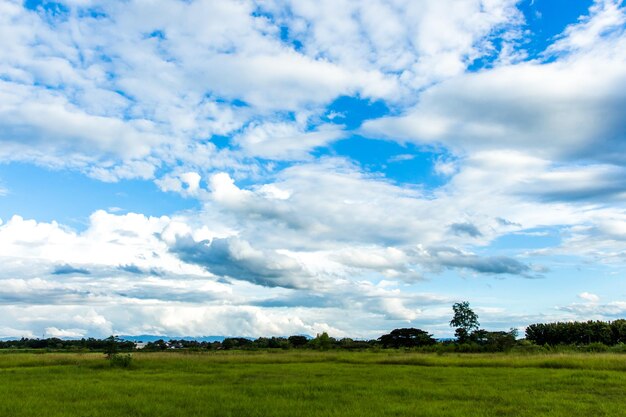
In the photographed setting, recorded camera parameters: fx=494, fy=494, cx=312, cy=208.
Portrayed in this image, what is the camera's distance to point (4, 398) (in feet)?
59.9

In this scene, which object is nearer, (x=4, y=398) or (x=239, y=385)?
(x=4, y=398)

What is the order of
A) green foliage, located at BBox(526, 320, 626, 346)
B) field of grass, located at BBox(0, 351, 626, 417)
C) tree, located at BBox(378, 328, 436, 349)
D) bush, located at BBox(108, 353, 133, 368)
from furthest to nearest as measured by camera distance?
tree, located at BBox(378, 328, 436, 349) < green foliage, located at BBox(526, 320, 626, 346) < bush, located at BBox(108, 353, 133, 368) < field of grass, located at BBox(0, 351, 626, 417)

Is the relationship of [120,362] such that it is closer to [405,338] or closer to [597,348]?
[597,348]

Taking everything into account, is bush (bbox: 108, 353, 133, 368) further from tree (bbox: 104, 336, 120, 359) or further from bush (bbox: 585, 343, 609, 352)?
bush (bbox: 585, 343, 609, 352)

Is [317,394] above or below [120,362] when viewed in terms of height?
below

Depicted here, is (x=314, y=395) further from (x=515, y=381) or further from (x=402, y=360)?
(x=402, y=360)

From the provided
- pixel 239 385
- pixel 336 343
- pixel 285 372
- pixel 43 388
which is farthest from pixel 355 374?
pixel 336 343

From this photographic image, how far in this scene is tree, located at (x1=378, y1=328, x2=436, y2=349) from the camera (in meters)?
87.5

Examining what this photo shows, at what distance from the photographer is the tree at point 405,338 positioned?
3445 inches

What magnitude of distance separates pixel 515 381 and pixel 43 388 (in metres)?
21.4

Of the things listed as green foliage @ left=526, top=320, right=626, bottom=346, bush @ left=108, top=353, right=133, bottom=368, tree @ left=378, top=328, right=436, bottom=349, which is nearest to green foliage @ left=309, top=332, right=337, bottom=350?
tree @ left=378, top=328, right=436, bottom=349

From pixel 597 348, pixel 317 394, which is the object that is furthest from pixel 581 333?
pixel 317 394

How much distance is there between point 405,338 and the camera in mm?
90938

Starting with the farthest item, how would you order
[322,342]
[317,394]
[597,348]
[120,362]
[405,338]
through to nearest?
[405,338] → [322,342] → [597,348] → [120,362] → [317,394]
